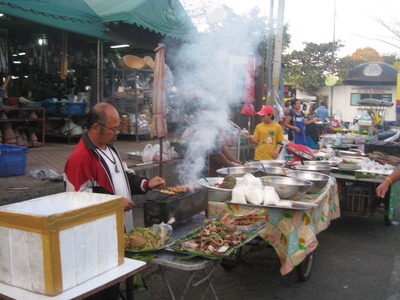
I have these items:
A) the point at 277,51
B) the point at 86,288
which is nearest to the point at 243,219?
the point at 86,288

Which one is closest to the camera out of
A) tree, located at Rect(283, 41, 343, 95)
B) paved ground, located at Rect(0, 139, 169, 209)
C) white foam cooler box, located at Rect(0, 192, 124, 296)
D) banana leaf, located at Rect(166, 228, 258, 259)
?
A: white foam cooler box, located at Rect(0, 192, 124, 296)

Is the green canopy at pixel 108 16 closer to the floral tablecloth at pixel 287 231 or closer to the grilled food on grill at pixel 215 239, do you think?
the floral tablecloth at pixel 287 231

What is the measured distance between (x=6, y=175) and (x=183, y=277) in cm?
350

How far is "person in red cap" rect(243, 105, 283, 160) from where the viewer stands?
22.1ft

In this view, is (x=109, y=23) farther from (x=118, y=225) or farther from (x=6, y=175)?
(x=118, y=225)

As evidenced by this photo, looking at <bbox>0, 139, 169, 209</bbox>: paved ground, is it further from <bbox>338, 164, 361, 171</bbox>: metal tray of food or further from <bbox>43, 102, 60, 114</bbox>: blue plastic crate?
<bbox>338, 164, 361, 171</bbox>: metal tray of food

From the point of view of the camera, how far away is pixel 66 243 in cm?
184

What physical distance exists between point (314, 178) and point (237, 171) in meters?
0.93

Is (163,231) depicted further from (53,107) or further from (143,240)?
(53,107)

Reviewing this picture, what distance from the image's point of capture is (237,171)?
482cm

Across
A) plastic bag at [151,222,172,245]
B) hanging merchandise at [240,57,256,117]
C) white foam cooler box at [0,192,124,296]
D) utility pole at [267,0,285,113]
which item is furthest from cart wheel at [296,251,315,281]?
utility pole at [267,0,285,113]

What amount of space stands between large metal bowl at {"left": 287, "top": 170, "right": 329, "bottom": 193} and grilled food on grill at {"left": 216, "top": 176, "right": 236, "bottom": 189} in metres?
0.92

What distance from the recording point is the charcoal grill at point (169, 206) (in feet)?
9.87

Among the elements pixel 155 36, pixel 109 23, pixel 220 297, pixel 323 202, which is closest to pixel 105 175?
pixel 220 297
